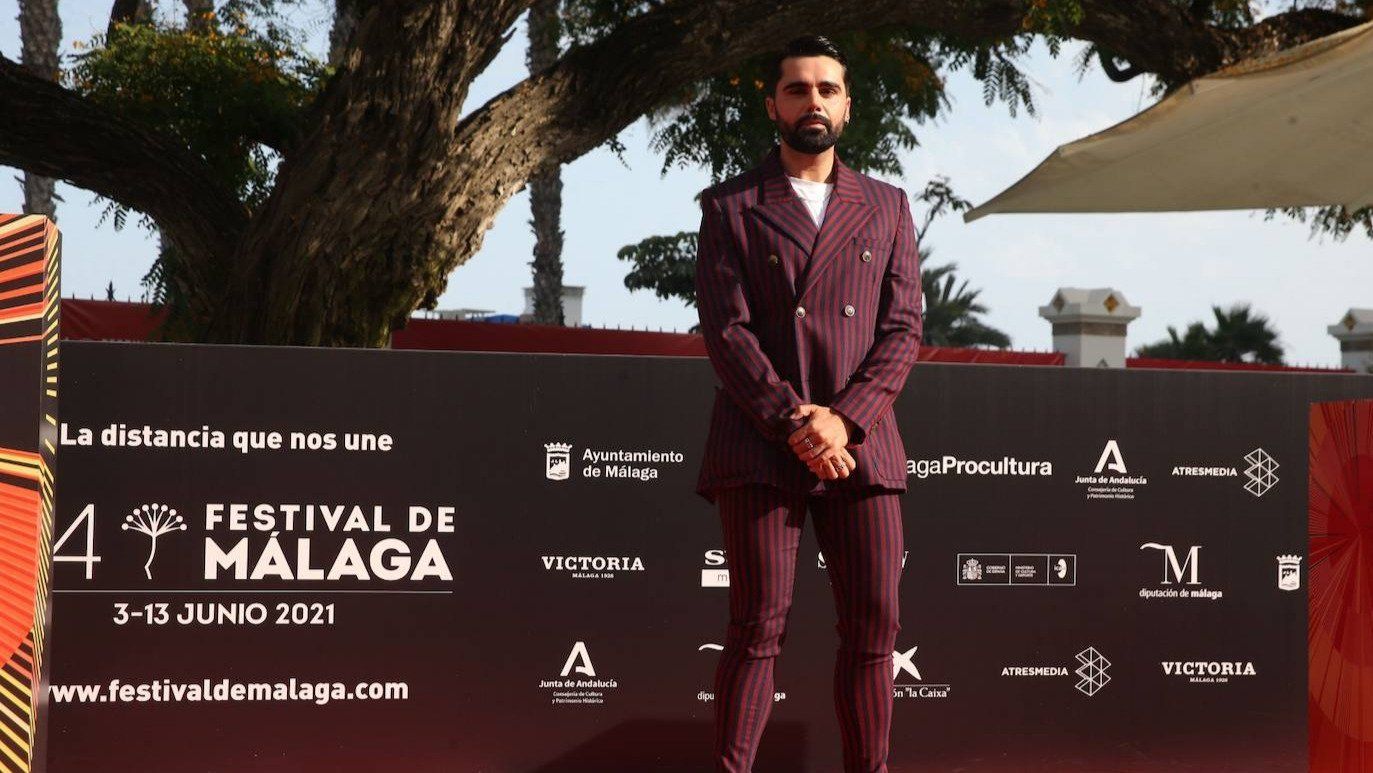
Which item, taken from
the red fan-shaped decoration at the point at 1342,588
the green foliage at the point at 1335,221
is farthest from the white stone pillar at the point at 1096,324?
the red fan-shaped decoration at the point at 1342,588

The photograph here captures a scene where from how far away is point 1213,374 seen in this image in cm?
477

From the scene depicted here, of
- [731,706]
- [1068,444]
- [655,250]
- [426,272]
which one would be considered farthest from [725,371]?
[655,250]

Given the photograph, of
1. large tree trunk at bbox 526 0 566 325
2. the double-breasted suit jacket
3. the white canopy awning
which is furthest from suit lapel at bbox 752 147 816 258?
large tree trunk at bbox 526 0 566 325

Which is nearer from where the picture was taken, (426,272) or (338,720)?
(338,720)

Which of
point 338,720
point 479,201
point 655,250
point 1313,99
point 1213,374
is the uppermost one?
point 655,250

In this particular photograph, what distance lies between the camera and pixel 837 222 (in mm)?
3225

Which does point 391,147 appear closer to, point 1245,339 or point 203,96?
point 203,96

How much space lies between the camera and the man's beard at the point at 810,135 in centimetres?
323

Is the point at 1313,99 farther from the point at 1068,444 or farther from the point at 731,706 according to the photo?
the point at 731,706

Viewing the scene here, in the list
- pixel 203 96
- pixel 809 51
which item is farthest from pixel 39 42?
pixel 809 51

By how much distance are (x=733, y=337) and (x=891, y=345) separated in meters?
0.37

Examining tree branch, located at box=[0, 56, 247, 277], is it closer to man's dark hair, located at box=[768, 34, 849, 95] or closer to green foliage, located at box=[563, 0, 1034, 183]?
green foliage, located at box=[563, 0, 1034, 183]

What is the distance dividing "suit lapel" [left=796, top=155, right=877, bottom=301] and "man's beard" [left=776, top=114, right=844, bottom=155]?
9 cm

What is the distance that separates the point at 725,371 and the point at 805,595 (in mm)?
1647
